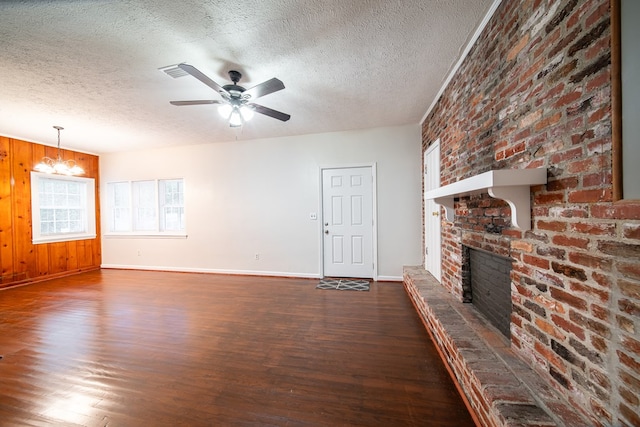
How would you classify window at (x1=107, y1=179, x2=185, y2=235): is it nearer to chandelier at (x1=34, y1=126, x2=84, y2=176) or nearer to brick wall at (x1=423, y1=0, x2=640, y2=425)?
chandelier at (x1=34, y1=126, x2=84, y2=176)

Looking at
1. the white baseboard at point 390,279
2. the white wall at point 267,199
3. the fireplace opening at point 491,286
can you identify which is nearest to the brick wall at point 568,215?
the fireplace opening at point 491,286

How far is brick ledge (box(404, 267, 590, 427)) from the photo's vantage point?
→ 0.99 metres

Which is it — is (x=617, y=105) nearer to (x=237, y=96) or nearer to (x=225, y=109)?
(x=237, y=96)

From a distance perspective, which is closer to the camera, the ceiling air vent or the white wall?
the ceiling air vent

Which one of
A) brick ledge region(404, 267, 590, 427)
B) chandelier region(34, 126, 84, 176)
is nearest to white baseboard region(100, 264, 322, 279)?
chandelier region(34, 126, 84, 176)

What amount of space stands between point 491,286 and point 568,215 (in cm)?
98

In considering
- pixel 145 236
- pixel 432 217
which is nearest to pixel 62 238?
pixel 145 236

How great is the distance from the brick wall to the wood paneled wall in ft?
23.0

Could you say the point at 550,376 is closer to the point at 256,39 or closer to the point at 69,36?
the point at 256,39

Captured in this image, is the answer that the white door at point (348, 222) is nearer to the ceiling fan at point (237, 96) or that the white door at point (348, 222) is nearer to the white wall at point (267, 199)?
the white wall at point (267, 199)

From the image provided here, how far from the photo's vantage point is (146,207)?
511 centimetres

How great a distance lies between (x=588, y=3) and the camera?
3.03ft

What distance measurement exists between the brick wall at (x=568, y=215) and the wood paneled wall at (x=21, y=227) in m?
7.02

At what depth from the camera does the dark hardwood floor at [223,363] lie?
142 cm
